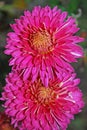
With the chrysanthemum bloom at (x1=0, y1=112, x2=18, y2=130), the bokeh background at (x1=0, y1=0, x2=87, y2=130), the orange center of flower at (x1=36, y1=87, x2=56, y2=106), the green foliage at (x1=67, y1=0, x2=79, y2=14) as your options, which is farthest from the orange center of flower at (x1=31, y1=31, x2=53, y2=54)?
the green foliage at (x1=67, y1=0, x2=79, y2=14)

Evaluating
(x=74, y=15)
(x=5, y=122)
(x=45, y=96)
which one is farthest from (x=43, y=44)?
(x=74, y=15)

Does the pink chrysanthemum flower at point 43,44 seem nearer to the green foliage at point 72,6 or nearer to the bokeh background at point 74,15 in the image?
the bokeh background at point 74,15

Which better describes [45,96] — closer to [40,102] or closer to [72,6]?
[40,102]

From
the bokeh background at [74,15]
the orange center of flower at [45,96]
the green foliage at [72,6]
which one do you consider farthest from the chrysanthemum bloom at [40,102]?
the green foliage at [72,6]

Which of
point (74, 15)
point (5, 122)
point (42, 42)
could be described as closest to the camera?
point (42, 42)

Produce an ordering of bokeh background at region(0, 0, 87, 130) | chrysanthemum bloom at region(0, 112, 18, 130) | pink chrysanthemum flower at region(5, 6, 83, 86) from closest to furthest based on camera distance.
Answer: pink chrysanthemum flower at region(5, 6, 83, 86)
chrysanthemum bloom at region(0, 112, 18, 130)
bokeh background at region(0, 0, 87, 130)

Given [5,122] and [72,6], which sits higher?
[72,6]

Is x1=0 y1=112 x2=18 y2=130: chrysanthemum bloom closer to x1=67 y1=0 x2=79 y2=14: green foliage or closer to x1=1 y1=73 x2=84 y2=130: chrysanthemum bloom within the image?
x1=1 y1=73 x2=84 y2=130: chrysanthemum bloom

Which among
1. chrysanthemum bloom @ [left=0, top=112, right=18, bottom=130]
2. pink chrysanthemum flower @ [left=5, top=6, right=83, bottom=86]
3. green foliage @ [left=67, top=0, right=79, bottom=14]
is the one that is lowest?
chrysanthemum bloom @ [left=0, top=112, right=18, bottom=130]
